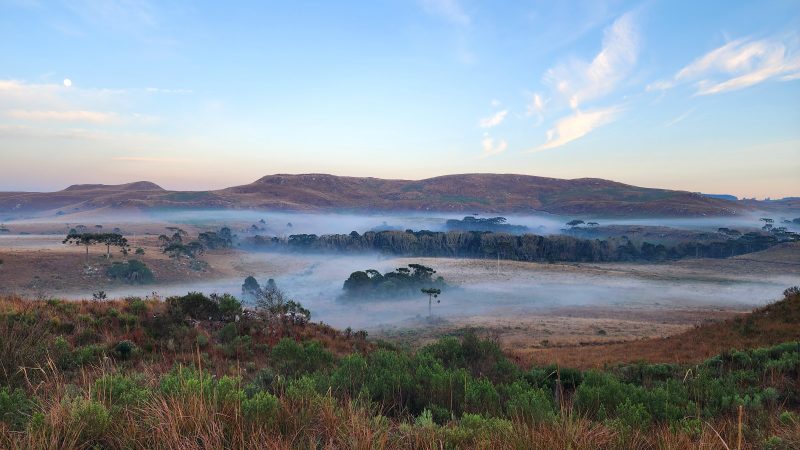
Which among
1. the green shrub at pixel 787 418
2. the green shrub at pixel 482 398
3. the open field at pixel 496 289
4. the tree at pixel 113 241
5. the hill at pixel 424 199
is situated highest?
the hill at pixel 424 199

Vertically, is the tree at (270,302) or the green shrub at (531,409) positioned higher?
the green shrub at (531,409)

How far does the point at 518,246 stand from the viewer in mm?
88562

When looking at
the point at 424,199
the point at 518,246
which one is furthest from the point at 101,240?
the point at 424,199

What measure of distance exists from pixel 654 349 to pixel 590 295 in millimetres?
31903

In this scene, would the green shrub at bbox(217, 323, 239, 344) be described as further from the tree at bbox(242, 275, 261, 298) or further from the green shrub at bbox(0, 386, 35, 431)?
the tree at bbox(242, 275, 261, 298)

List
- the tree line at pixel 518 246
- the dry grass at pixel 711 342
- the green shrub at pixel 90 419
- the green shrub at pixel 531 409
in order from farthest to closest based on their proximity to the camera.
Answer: the tree line at pixel 518 246, the dry grass at pixel 711 342, the green shrub at pixel 531 409, the green shrub at pixel 90 419

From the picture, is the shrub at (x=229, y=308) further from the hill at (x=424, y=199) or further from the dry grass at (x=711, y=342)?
the hill at (x=424, y=199)

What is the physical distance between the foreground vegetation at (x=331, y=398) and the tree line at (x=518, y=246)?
71771 millimetres

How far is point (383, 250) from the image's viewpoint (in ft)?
275

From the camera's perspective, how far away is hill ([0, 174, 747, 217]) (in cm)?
13862

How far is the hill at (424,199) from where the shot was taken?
5458 inches

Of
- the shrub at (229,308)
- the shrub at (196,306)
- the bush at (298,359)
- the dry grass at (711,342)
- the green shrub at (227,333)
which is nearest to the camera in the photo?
the bush at (298,359)

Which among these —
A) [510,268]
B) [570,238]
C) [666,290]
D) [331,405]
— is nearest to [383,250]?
[510,268]

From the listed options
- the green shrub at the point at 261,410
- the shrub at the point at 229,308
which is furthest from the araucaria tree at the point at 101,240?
the green shrub at the point at 261,410
